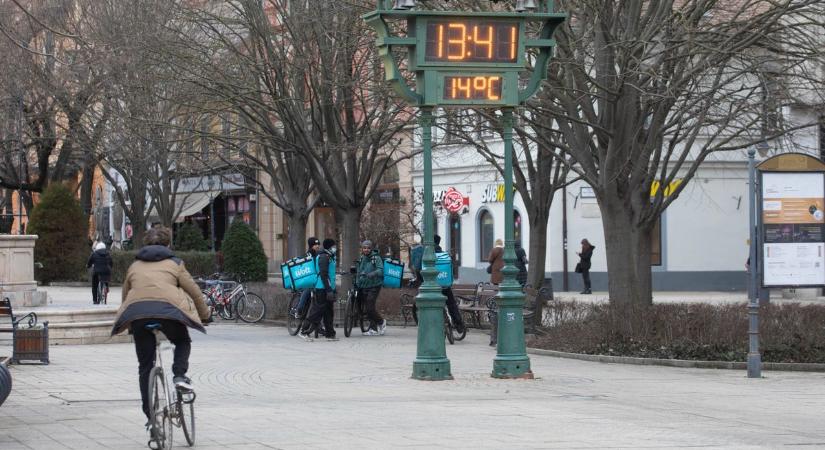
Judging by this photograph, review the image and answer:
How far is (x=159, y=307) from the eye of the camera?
9867 millimetres

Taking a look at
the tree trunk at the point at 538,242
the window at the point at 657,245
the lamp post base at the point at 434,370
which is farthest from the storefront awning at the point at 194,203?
the lamp post base at the point at 434,370

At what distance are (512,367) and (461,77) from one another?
3.36m

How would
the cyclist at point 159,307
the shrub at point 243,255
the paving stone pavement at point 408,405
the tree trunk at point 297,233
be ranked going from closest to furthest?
the cyclist at point 159,307 < the paving stone pavement at point 408,405 < the tree trunk at point 297,233 < the shrub at point 243,255

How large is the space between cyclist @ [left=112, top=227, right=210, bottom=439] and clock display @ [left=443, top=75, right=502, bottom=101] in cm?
614

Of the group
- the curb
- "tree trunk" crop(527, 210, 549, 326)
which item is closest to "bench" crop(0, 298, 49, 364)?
the curb

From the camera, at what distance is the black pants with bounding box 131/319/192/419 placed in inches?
394

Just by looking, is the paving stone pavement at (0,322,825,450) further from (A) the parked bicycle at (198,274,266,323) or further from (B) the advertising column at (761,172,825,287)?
(A) the parked bicycle at (198,274,266,323)

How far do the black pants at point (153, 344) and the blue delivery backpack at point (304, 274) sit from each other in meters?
13.5

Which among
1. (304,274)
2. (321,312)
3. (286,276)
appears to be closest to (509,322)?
(321,312)

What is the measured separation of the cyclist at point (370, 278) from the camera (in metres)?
24.4

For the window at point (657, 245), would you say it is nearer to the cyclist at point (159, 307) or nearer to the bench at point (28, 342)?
the bench at point (28, 342)

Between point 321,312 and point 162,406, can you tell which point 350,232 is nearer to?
point 321,312

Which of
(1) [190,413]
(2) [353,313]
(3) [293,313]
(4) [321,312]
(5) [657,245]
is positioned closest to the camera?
(1) [190,413]

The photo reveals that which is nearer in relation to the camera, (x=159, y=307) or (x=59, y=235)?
(x=159, y=307)
